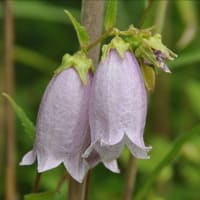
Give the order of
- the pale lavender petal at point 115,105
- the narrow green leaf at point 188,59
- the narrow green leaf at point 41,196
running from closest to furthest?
the pale lavender petal at point 115,105, the narrow green leaf at point 41,196, the narrow green leaf at point 188,59

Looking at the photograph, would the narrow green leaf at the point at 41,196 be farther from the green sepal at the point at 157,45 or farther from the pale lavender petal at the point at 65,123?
the green sepal at the point at 157,45

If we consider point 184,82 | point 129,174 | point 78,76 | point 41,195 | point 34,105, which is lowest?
point 34,105

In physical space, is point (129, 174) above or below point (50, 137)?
below

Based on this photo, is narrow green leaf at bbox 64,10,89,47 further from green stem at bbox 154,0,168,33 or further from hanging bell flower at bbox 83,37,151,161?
green stem at bbox 154,0,168,33

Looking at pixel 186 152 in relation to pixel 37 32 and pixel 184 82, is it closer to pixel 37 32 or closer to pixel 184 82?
pixel 184 82

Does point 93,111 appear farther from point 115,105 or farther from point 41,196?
point 41,196

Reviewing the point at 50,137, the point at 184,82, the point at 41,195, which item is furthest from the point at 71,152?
the point at 184,82

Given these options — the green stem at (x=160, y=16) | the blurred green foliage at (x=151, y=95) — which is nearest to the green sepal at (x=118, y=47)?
the green stem at (x=160, y=16)
